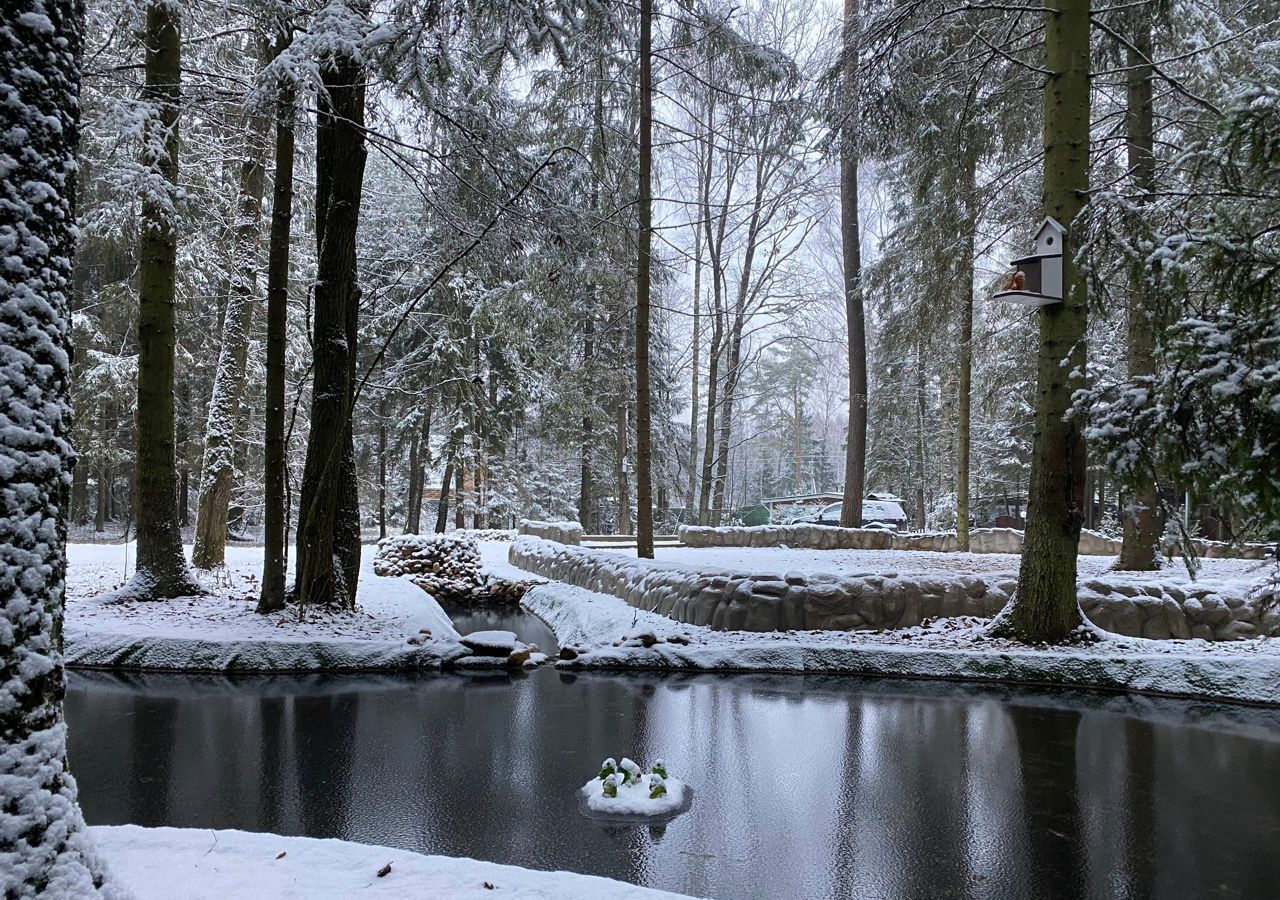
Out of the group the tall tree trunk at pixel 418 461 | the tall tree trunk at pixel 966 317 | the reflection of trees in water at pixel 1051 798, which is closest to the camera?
the reflection of trees in water at pixel 1051 798

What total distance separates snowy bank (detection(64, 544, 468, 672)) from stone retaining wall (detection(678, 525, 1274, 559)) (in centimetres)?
826

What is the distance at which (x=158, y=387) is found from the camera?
27.9 ft

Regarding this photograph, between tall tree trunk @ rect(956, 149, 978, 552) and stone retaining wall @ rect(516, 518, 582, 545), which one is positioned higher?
tall tree trunk @ rect(956, 149, 978, 552)

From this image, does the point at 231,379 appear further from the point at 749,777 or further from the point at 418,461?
the point at 418,461

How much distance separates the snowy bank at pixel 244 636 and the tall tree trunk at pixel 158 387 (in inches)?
15.6

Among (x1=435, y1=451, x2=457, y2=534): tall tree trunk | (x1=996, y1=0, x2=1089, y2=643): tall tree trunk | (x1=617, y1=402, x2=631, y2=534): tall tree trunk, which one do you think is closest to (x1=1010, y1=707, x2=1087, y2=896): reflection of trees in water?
(x1=996, y1=0, x2=1089, y2=643): tall tree trunk

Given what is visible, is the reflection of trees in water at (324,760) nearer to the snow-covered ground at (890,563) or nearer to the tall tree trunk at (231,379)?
the snow-covered ground at (890,563)

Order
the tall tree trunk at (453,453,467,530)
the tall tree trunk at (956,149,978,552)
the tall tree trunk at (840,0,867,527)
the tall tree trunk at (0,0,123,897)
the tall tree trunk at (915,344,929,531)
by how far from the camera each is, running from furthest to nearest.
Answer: the tall tree trunk at (915,344,929,531)
the tall tree trunk at (453,453,467,530)
the tall tree trunk at (840,0,867,527)
the tall tree trunk at (956,149,978,552)
the tall tree trunk at (0,0,123,897)

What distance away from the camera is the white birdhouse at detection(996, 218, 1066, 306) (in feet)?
23.1

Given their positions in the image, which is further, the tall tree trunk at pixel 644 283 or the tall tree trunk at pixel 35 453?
the tall tree trunk at pixel 644 283

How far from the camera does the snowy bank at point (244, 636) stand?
22.9 feet

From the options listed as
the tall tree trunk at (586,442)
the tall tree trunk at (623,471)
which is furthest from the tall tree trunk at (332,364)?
the tall tree trunk at (623,471)

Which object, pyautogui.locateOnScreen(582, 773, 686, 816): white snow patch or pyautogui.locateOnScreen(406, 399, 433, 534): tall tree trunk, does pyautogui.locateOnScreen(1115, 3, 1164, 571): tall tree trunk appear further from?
pyautogui.locateOnScreen(406, 399, 433, 534): tall tree trunk

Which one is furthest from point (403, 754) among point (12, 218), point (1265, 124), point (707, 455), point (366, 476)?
point (366, 476)
